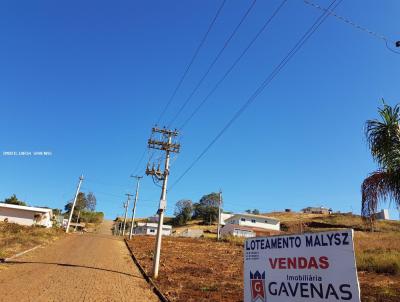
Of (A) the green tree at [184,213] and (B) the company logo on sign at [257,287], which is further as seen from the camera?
(A) the green tree at [184,213]

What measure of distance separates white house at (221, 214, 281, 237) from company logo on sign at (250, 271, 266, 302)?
208 ft

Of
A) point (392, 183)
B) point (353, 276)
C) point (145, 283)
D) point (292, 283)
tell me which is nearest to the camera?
point (353, 276)

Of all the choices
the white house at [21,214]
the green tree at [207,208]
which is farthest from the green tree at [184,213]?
the white house at [21,214]

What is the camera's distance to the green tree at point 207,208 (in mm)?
109438

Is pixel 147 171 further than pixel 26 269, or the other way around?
pixel 147 171

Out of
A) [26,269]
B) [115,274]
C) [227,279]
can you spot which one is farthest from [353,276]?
[26,269]

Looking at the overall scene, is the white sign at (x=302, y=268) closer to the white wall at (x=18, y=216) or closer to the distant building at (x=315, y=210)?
the white wall at (x=18, y=216)

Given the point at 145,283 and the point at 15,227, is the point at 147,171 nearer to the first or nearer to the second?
the point at 145,283

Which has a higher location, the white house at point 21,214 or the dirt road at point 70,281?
the white house at point 21,214

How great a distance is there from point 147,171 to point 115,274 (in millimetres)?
9022

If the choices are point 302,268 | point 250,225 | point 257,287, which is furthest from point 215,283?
point 250,225

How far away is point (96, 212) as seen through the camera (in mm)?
135750

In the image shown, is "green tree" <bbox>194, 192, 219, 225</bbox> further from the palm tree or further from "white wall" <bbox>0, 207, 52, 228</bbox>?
the palm tree

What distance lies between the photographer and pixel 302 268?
21.9 feet
